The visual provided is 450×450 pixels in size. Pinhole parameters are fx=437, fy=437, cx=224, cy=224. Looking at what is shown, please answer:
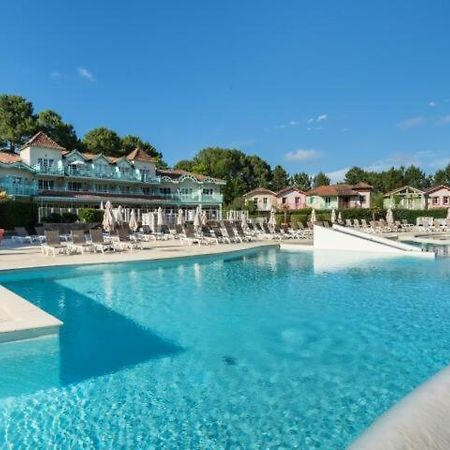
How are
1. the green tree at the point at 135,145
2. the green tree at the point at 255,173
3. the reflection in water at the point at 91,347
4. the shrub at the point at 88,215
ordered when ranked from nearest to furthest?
the reflection in water at the point at 91,347 → the shrub at the point at 88,215 → the green tree at the point at 135,145 → the green tree at the point at 255,173

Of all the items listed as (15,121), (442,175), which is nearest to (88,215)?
(15,121)

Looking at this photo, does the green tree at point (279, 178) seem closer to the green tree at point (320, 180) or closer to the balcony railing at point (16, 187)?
the green tree at point (320, 180)

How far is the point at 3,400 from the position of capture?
463cm

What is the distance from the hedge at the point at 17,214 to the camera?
2825cm

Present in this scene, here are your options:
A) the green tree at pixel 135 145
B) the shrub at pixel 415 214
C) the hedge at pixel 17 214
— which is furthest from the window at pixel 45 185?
the shrub at pixel 415 214

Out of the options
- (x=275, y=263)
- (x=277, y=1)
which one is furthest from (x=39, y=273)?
(x=277, y=1)

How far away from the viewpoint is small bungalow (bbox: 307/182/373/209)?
5762cm

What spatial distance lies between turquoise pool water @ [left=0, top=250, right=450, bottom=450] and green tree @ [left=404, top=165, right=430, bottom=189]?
79.0 m

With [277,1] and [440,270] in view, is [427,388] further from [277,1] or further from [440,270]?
[277,1]

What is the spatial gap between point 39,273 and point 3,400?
8818mm

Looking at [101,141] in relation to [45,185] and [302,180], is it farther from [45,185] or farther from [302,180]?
[302,180]

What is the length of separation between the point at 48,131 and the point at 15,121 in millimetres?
3508

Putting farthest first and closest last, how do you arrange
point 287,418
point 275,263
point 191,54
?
point 191,54 → point 275,263 → point 287,418

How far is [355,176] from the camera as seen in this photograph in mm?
83188
